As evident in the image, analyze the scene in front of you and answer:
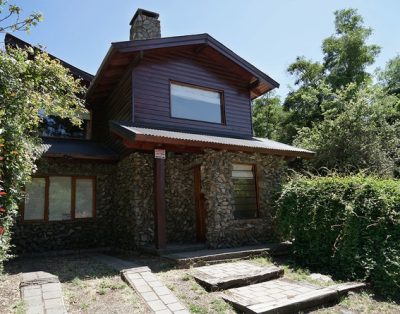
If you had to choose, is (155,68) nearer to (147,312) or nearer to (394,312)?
(147,312)

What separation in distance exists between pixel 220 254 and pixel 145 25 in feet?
27.9

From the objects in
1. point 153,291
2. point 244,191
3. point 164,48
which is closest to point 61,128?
point 164,48

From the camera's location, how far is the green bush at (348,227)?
535 cm

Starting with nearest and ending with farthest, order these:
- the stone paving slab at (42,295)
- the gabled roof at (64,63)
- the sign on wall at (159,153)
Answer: the stone paving slab at (42,295) → the sign on wall at (159,153) → the gabled roof at (64,63)

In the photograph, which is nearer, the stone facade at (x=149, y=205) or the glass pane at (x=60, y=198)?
the stone facade at (x=149, y=205)

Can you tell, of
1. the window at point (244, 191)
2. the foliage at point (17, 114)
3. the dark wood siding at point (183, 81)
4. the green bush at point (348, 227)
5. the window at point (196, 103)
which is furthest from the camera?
the window at point (196, 103)

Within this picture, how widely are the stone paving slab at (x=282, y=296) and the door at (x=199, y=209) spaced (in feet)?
12.7

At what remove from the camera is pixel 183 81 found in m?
10.3

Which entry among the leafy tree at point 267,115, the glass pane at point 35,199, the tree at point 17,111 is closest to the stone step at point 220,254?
the tree at point 17,111

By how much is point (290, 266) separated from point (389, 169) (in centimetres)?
900

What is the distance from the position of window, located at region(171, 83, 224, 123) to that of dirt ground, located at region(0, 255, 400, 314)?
515cm

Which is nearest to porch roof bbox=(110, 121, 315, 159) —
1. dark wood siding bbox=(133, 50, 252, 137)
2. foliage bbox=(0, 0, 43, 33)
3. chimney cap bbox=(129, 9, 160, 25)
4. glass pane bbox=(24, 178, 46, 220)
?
dark wood siding bbox=(133, 50, 252, 137)

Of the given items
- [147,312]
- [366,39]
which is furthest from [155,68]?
[366,39]

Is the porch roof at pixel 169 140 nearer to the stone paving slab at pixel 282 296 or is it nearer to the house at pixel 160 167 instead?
the house at pixel 160 167
